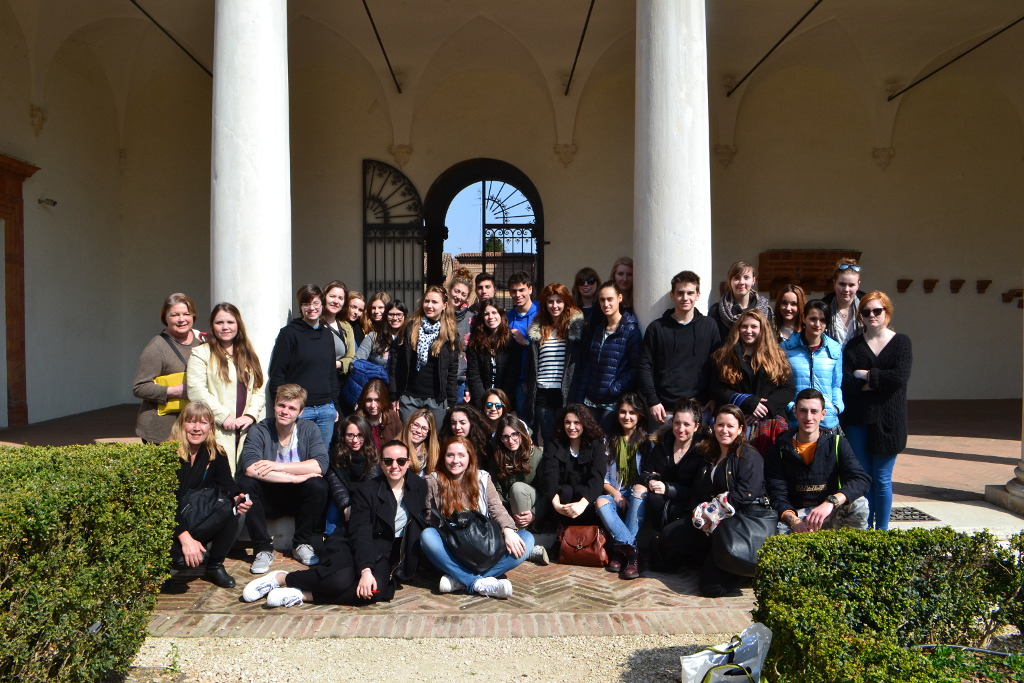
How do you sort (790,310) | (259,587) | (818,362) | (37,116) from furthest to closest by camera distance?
(37,116) < (790,310) < (818,362) < (259,587)

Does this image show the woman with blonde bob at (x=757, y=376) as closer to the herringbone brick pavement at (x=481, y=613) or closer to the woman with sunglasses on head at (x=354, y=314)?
the herringbone brick pavement at (x=481, y=613)

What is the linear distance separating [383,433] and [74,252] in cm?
866

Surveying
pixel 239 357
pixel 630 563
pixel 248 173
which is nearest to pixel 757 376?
pixel 630 563

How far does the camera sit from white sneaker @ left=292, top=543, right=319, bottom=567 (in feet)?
16.9

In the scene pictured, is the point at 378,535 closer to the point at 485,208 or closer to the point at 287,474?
the point at 287,474

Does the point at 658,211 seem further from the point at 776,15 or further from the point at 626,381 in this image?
the point at 776,15

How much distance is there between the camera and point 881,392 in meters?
5.23

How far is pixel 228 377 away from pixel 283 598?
166 cm

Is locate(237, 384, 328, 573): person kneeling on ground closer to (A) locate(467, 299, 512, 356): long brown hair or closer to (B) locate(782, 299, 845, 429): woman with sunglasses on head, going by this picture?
(A) locate(467, 299, 512, 356): long brown hair

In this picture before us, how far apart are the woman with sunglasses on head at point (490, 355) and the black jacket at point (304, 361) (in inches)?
42.2

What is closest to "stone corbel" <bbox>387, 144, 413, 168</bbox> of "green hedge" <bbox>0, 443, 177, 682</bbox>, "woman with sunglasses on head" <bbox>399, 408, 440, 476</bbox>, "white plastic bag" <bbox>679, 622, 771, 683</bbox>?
"woman with sunglasses on head" <bbox>399, 408, 440, 476</bbox>

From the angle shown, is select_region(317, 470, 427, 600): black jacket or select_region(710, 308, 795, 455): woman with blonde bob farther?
select_region(710, 308, 795, 455): woman with blonde bob

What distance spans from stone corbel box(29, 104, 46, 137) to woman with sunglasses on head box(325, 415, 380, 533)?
8.59m

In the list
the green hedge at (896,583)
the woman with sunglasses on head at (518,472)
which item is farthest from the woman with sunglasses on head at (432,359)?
the green hedge at (896,583)
